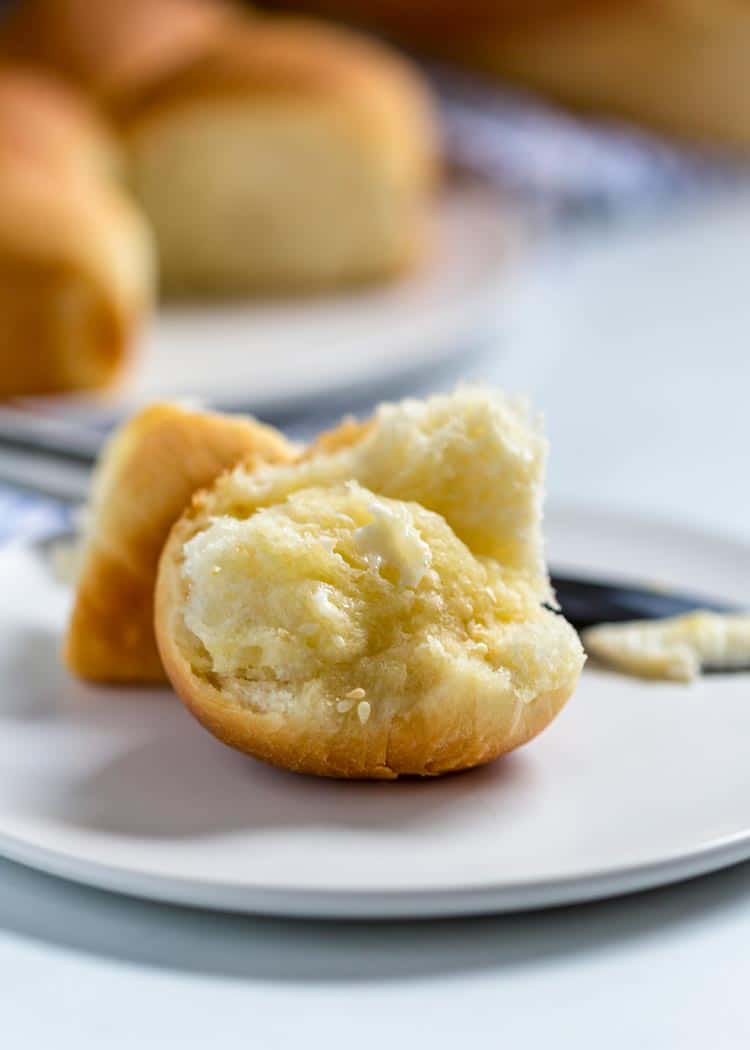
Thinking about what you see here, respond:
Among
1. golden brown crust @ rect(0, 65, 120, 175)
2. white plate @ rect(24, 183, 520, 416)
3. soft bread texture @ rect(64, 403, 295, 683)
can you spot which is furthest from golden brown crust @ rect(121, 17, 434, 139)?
soft bread texture @ rect(64, 403, 295, 683)

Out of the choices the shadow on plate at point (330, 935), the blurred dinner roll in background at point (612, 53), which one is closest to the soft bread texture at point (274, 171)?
the blurred dinner roll in background at point (612, 53)

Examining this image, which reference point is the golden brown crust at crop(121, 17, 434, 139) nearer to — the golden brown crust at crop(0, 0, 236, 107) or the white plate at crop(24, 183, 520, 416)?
the golden brown crust at crop(0, 0, 236, 107)

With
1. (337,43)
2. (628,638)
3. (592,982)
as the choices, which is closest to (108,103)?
(337,43)

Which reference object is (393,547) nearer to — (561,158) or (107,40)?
(107,40)

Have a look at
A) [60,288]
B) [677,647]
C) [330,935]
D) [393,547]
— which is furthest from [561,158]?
[330,935]

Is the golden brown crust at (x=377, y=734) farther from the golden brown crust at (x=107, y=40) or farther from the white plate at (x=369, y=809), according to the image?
the golden brown crust at (x=107, y=40)
